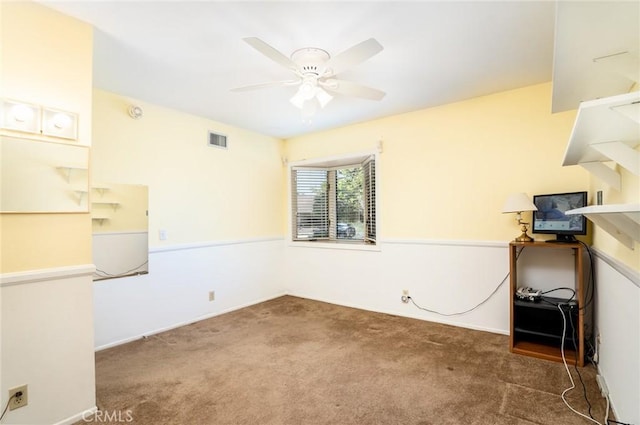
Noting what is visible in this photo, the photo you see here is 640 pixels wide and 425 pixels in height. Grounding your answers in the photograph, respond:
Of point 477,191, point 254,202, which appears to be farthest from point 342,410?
point 254,202

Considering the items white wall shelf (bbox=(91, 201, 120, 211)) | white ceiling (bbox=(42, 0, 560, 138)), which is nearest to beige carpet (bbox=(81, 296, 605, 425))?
white wall shelf (bbox=(91, 201, 120, 211))

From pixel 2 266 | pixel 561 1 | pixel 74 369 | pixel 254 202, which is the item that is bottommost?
pixel 74 369

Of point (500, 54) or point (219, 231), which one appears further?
point (219, 231)

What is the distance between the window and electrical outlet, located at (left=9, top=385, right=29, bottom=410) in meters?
3.56

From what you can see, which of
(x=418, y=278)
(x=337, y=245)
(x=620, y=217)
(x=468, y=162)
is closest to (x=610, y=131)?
(x=620, y=217)

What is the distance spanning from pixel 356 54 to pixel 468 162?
2.15 metres

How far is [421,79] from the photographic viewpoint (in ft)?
9.51

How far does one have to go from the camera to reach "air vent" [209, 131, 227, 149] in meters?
4.06

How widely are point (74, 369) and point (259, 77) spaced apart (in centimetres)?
254

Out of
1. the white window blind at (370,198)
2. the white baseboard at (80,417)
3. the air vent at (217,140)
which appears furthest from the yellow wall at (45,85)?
the white window blind at (370,198)

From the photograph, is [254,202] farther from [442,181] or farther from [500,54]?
[500,54]

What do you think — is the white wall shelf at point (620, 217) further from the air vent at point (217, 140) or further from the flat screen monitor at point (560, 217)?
the air vent at point (217, 140)

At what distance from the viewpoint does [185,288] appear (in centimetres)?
373

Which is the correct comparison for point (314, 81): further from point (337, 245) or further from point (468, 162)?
point (337, 245)
